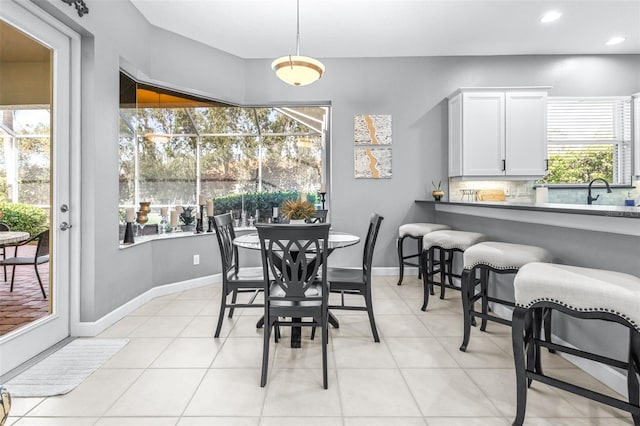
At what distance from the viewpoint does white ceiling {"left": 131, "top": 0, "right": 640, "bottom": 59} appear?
3.20 metres

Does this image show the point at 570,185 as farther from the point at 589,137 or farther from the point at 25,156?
the point at 25,156

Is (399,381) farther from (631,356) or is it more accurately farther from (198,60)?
(198,60)

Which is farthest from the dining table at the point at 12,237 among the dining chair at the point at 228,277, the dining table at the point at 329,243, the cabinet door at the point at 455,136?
the cabinet door at the point at 455,136

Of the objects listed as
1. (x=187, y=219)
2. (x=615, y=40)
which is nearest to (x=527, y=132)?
(x=615, y=40)

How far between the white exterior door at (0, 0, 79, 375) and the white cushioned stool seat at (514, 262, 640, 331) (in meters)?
3.05

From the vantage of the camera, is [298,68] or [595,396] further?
[298,68]

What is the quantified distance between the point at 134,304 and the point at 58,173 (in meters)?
1.41

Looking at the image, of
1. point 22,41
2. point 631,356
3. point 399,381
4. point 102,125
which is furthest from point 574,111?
point 22,41

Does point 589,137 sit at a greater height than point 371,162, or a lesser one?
greater

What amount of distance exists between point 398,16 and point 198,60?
239 centimetres

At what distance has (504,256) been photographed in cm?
217

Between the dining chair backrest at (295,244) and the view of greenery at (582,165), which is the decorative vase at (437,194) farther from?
the dining chair backrest at (295,244)

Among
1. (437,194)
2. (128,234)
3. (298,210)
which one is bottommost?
(128,234)

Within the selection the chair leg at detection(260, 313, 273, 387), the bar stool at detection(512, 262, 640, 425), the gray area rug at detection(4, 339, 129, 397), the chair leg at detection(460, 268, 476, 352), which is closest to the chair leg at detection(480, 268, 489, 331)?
the chair leg at detection(460, 268, 476, 352)
